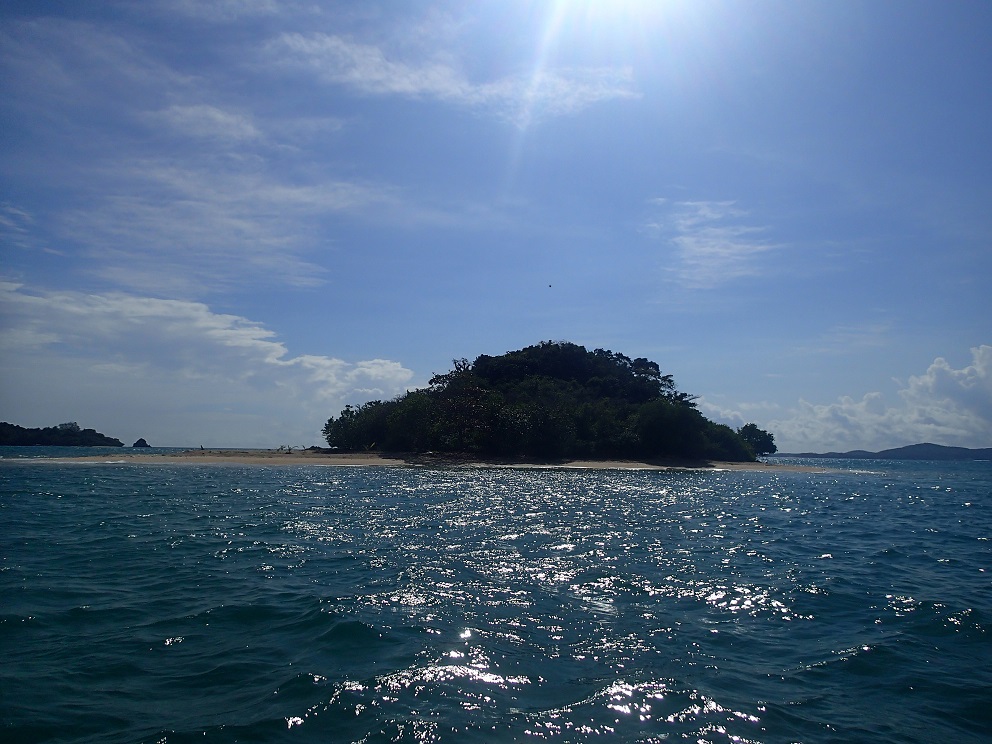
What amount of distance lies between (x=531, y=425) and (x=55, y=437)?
12381 cm

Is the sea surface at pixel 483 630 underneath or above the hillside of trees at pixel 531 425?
underneath

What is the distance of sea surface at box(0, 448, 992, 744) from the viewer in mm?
7574

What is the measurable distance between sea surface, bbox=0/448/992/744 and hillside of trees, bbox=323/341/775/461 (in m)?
41.0

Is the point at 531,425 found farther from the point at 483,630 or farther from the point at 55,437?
the point at 55,437

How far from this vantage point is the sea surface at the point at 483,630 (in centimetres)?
757

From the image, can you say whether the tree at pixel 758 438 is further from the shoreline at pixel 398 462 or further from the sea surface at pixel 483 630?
the sea surface at pixel 483 630

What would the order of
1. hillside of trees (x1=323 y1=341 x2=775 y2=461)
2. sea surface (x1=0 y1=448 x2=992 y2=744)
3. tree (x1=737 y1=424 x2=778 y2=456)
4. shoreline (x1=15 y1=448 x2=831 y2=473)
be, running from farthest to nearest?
tree (x1=737 y1=424 x2=778 y2=456), hillside of trees (x1=323 y1=341 x2=775 y2=461), shoreline (x1=15 y1=448 x2=831 y2=473), sea surface (x1=0 y1=448 x2=992 y2=744)

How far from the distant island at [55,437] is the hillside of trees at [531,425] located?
310 feet

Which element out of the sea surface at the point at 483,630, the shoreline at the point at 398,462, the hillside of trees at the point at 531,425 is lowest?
the sea surface at the point at 483,630

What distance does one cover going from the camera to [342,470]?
51000mm

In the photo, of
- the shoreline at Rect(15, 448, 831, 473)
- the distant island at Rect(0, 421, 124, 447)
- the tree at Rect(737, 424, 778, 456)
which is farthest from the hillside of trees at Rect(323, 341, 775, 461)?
the distant island at Rect(0, 421, 124, 447)

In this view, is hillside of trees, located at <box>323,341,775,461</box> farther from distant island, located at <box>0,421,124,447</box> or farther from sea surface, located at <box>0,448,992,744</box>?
distant island, located at <box>0,421,124,447</box>

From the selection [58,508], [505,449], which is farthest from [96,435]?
[58,508]

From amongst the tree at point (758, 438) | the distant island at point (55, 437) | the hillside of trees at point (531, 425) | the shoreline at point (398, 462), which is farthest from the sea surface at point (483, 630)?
the distant island at point (55, 437)
